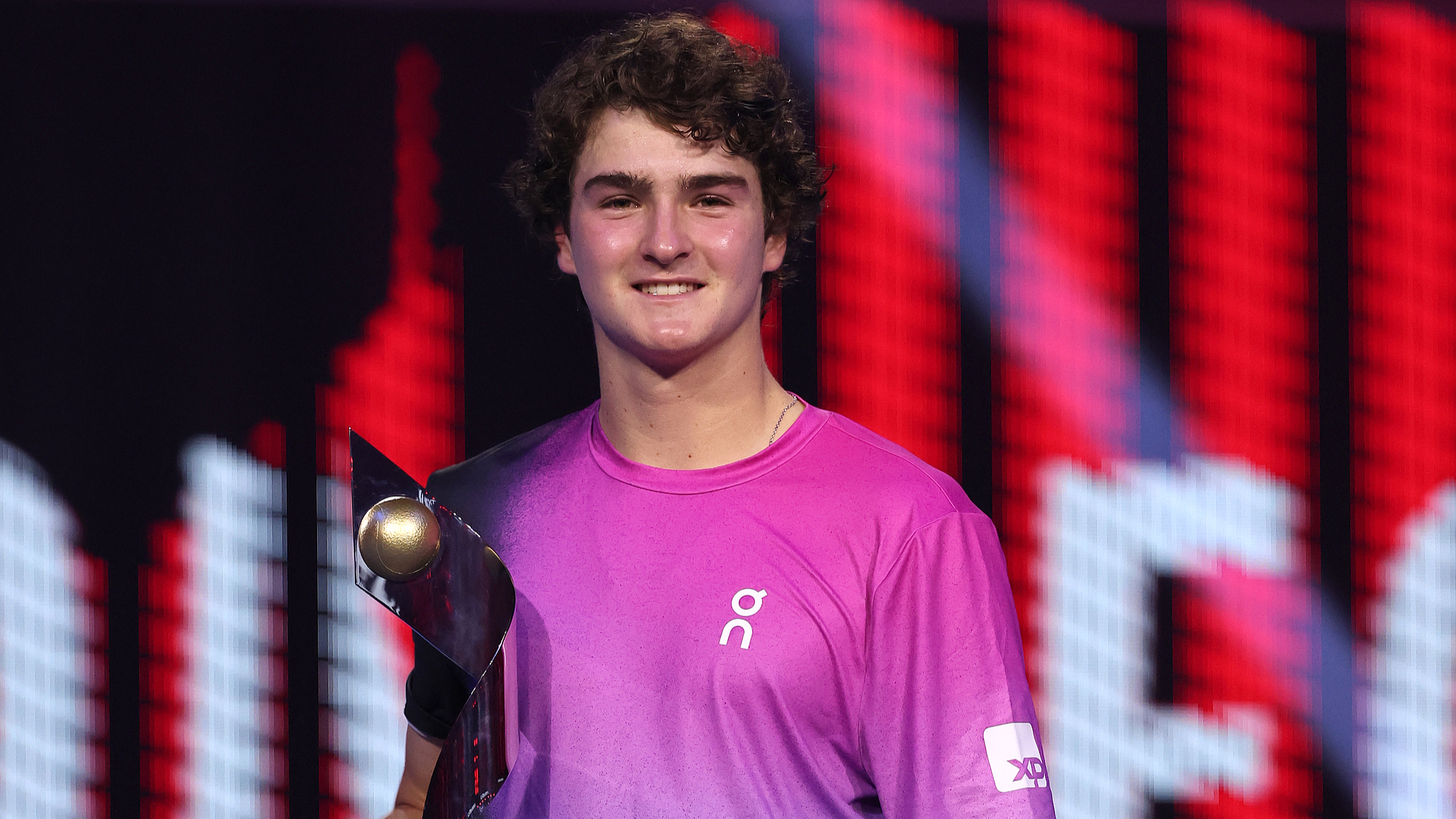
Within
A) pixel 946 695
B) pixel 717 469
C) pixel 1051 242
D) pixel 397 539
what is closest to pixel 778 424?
pixel 717 469

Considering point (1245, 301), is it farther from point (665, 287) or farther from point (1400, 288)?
point (665, 287)

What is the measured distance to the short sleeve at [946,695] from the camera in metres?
1.01

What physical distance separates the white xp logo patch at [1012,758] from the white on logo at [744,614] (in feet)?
0.73

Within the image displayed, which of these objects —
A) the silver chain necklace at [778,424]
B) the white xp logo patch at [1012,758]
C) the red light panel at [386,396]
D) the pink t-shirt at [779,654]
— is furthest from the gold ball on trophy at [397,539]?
the red light panel at [386,396]

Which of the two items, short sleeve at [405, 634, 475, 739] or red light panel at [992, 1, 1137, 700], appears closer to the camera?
short sleeve at [405, 634, 475, 739]

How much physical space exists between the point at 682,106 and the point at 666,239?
5.8 inches

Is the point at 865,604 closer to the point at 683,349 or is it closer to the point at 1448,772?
the point at 683,349

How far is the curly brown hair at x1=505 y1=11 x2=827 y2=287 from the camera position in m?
1.15

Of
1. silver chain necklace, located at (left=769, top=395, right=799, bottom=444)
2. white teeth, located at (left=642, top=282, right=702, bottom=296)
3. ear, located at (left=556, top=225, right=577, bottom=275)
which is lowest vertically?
silver chain necklace, located at (left=769, top=395, right=799, bottom=444)

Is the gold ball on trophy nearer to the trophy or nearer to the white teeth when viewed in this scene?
the trophy

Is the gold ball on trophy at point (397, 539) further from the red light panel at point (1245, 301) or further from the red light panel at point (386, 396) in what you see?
the red light panel at point (1245, 301)

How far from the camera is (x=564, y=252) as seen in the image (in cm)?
125

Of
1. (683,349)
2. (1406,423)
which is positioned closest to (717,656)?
(683,349)

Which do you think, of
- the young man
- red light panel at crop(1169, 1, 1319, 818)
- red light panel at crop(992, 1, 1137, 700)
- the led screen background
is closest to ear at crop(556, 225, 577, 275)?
the young man
